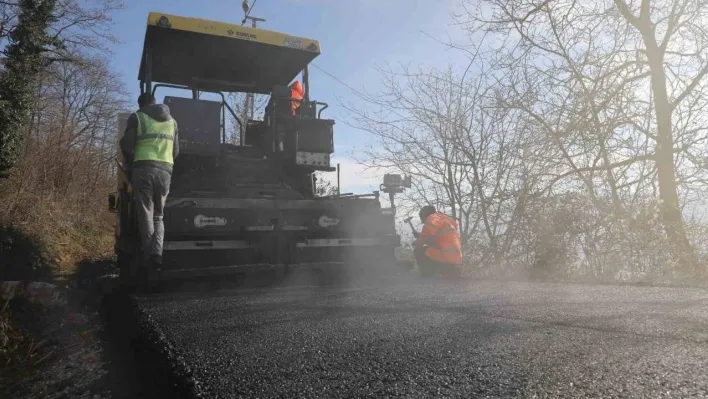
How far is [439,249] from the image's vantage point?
6.66 m

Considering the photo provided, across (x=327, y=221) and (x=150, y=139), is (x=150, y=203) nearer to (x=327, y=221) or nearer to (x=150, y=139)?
(x=150, y=139)

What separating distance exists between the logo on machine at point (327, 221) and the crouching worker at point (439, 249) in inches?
61.2

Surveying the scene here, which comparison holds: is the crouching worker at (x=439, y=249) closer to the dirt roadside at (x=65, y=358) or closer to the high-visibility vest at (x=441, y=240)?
the high-visibility vest at (x=441, y=240)

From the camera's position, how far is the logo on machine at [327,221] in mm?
5696

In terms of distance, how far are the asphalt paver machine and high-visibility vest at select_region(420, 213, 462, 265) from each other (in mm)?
772

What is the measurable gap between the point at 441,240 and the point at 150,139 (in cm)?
373

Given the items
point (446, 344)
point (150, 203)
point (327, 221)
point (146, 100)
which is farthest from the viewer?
point (327, 221)

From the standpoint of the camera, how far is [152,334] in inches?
108

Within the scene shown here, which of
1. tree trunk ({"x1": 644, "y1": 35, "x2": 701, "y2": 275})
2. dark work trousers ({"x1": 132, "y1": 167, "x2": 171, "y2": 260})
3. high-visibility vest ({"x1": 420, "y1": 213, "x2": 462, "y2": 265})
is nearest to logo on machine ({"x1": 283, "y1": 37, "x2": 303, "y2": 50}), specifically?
dark work trousers ({"x1": 132, "y1": 167, "x2": 171, "y2": 260})

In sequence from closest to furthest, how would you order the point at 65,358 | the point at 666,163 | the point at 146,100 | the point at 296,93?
the point at 65,358
the point at 146,100
the point at 296,93
the point at 666,163

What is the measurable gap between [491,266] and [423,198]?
2472 millimetres

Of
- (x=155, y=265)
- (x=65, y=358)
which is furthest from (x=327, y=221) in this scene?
(x=65, y=358)

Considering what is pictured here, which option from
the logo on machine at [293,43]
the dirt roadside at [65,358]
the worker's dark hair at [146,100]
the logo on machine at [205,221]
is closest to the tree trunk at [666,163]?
the logo on machine at [293,43]

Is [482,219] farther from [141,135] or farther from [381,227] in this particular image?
[141,135]
